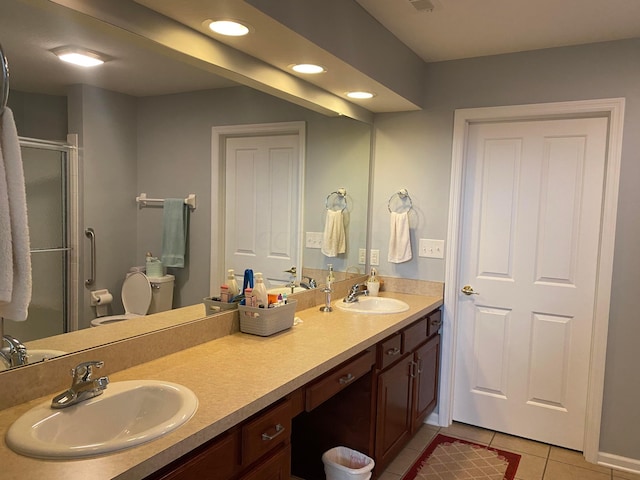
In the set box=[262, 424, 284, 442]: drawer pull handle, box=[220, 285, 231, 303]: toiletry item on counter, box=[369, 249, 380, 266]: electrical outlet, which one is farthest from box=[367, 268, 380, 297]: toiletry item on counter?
box=[262, 424, 284, 442]: drawer pull handle

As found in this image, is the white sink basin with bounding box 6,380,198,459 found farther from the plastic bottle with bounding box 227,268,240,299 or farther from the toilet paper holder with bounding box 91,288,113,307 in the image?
the plastic bottle with bounding box 227,268,240,299

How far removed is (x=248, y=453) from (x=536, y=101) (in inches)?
99.8

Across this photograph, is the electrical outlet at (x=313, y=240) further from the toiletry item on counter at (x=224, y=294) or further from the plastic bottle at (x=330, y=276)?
the toiletry item on counter at (x=224, y=294)

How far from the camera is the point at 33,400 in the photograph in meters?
1.45

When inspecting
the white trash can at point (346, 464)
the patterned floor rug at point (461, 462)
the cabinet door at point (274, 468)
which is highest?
the cabinet door at point (274, 468)

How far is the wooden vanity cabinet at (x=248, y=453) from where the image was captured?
51.7 inches

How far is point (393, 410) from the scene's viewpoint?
2635mm

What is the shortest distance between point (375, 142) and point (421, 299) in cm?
111

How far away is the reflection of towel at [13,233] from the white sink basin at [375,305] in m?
1.88

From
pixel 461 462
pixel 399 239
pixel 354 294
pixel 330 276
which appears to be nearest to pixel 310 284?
pixel 330 276

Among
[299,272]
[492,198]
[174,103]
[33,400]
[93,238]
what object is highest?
[174,103]

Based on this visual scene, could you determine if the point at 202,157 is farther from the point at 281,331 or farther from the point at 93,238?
the point at 281,331

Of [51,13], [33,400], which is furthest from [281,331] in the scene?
[51,13]

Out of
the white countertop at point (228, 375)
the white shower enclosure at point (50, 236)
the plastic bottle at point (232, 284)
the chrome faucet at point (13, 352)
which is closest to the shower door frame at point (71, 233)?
the white shower enclosure at point (50, 236)
